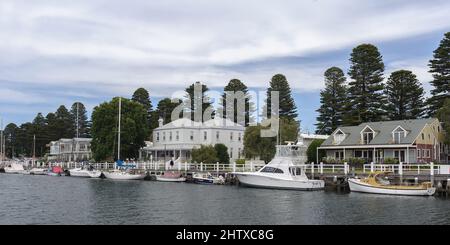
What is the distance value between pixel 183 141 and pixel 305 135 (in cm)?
2042

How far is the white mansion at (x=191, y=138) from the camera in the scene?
294 ft

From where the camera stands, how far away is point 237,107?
110 meters

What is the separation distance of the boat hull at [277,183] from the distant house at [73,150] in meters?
72.6

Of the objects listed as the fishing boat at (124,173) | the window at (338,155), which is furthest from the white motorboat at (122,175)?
the window at (338,155)

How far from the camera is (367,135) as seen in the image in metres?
67.7

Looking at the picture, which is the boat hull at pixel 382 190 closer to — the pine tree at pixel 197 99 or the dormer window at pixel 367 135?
the dormer window at pixel 367 135

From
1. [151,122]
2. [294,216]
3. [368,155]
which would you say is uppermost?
[151,122]

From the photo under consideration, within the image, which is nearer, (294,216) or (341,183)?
(294,216)

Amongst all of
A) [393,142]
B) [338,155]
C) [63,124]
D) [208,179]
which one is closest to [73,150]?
[63,124]

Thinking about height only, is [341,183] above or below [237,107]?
below

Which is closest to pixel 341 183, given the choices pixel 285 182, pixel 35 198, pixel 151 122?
pixel 285 182

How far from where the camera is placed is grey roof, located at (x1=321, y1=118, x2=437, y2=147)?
63594mm

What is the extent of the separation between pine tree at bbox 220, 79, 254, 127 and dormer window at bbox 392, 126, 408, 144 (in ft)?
148

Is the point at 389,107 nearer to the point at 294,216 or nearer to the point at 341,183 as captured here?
the point at 341,183
